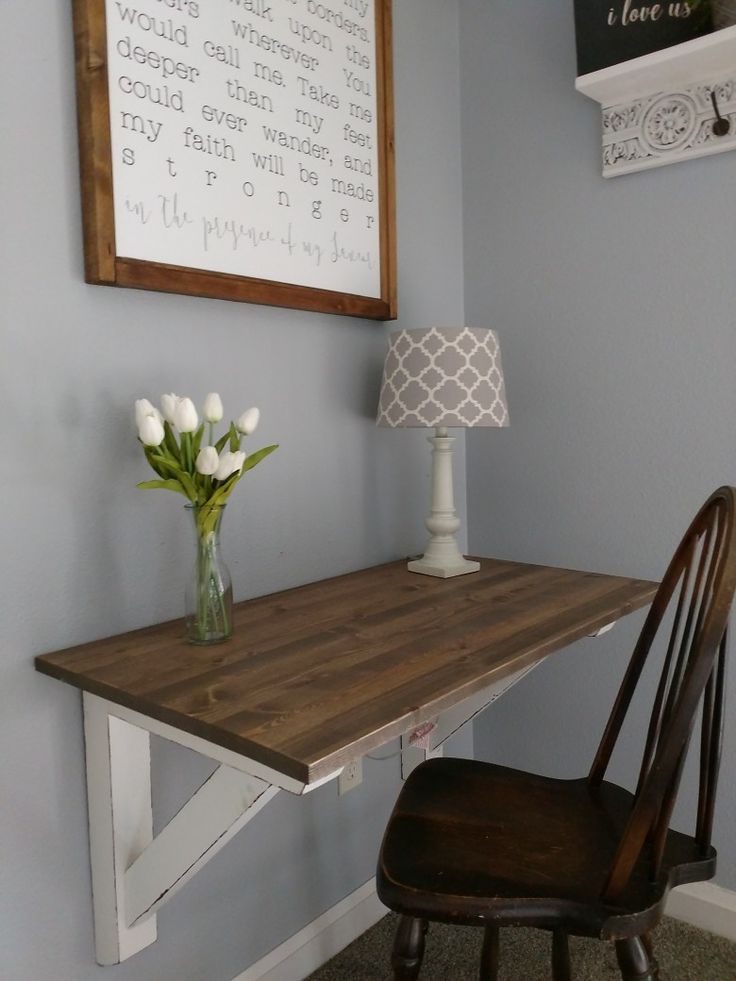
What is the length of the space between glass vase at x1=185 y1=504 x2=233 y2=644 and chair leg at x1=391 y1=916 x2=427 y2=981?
0.46 meters

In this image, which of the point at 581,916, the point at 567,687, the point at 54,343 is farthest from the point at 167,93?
the point at 567,687

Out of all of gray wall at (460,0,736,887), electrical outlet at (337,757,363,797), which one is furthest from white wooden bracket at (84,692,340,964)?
gray wall at (460,0,736,887)

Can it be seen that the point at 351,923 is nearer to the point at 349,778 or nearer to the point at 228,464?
the point at 349,778

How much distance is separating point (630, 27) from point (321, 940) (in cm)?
191

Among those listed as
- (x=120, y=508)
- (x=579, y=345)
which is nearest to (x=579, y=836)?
(x=120, y=508)

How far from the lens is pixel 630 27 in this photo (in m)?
1.48

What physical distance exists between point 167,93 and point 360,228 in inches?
18.8

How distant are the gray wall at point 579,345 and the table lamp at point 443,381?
35cm

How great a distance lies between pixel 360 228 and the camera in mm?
1548

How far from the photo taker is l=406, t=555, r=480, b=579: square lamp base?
1492 mm

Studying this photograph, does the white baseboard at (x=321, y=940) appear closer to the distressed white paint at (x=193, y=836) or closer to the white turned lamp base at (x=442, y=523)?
the distressed white paint at (x=193, y=836)

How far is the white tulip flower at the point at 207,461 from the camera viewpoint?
3.41ft

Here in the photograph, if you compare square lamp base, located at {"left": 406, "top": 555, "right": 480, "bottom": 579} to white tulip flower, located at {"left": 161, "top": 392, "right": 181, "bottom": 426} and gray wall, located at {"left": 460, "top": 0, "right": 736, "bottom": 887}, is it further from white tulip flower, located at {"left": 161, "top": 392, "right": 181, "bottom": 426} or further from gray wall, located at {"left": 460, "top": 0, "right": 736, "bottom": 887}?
white tulip flower, located at {"left": 161, "top": 392, "right": 181, "bottom": 426}

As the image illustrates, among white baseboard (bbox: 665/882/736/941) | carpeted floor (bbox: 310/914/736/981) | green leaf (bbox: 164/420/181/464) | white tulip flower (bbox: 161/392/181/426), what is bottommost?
carpeted floor (bbox: 310/914/736/981)
